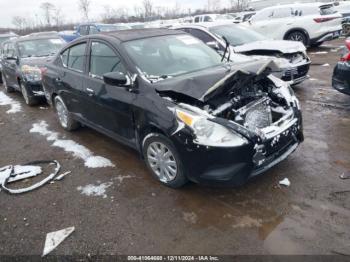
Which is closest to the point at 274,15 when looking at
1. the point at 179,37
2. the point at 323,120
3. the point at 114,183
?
the point at 323,120

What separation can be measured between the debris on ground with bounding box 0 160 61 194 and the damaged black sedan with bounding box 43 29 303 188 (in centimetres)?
92

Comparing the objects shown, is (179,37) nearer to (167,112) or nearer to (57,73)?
(167,112)

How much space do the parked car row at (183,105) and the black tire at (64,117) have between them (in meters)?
0.47

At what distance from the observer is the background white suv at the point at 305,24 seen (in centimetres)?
1220

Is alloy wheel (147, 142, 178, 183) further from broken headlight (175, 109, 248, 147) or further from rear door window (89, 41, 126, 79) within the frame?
rear door window (89, 41, 126, 79)

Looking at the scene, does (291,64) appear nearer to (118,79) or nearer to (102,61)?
(102,61)

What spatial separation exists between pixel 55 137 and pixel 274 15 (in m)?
11.1

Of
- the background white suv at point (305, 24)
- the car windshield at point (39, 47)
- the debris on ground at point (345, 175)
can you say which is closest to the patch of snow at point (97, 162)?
the debris on ground at point (345, 175)

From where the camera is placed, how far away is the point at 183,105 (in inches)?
131

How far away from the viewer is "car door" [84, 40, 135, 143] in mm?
3972

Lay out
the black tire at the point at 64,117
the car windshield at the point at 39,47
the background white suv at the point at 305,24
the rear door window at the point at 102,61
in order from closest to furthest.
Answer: the rear door window at the point at 102,61, the black tire at the point at 64,117, the car windshield at the point at 39,47, the background white suv at the point at 305,24

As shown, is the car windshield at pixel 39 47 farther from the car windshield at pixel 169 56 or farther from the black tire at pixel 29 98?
the car windshield at pixel 169 56

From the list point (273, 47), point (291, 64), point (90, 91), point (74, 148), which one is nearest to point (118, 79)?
point (90, 91)

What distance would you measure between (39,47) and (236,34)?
5384mm
